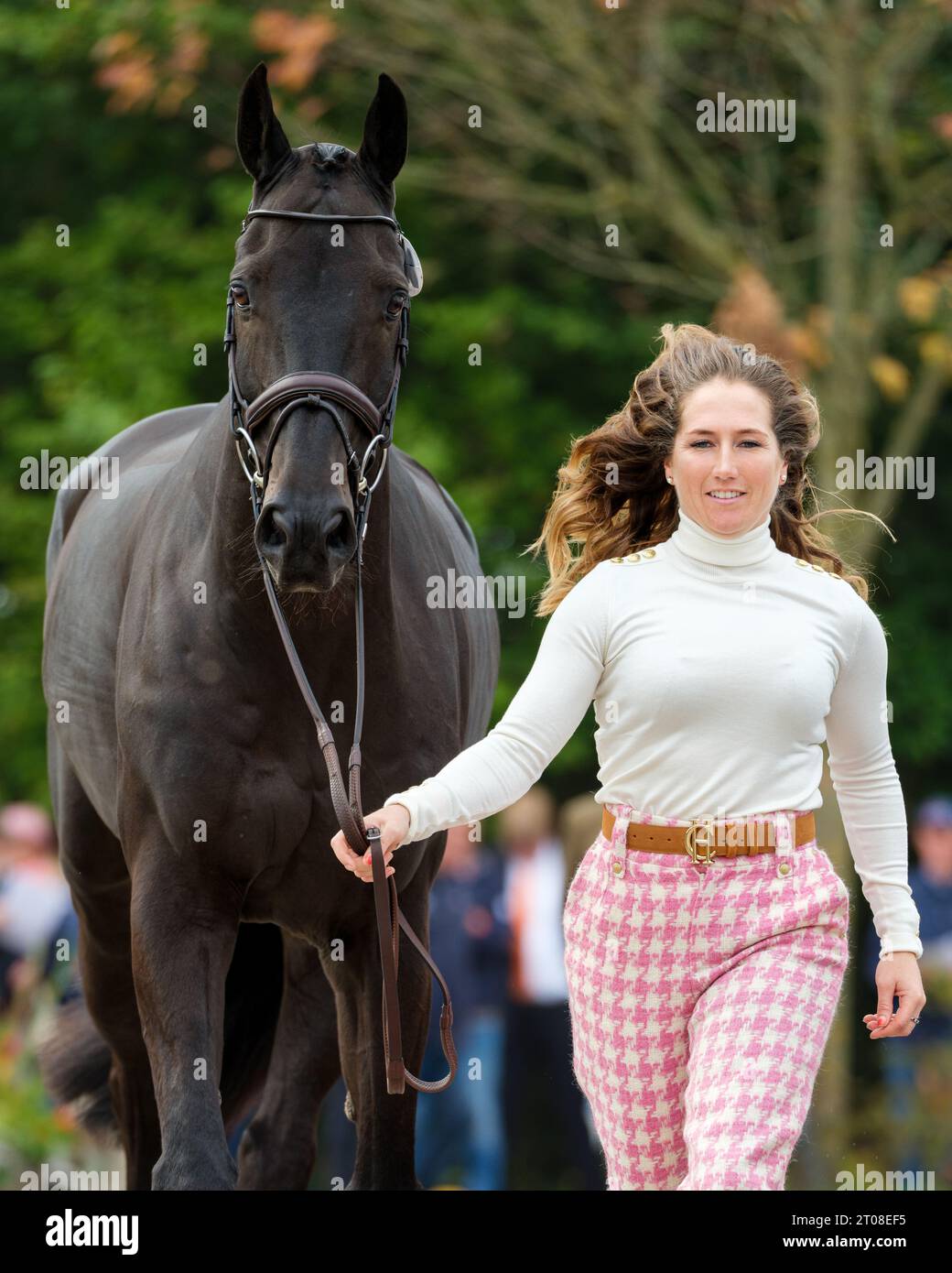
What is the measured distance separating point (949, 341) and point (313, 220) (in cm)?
596

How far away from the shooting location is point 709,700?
371 cm

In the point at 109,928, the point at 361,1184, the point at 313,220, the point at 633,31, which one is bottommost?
the point at 361,1184

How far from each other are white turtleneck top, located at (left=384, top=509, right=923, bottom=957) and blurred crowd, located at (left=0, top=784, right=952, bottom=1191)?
542 cm

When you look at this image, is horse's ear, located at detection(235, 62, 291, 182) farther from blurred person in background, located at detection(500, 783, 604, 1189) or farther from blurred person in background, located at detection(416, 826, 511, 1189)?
blurred person in background, located at detection(500, 783, 604, 1189)

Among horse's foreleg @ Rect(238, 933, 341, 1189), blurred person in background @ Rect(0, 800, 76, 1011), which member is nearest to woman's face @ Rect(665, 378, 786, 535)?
horse's foreleg @ Rect(238, 933, 341, 1189)

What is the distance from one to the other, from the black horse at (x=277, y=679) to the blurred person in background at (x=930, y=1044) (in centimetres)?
486

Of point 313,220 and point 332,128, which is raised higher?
point 332,128

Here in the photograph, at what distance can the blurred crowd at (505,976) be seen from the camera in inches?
376

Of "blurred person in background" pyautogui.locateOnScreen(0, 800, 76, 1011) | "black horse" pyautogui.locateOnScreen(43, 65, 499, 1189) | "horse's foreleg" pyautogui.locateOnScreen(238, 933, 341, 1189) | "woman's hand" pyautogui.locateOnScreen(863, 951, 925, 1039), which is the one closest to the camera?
"woman's hand" pyautogui.locateOnScreen(863, 951, 925, 1039)

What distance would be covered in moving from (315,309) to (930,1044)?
287 inches

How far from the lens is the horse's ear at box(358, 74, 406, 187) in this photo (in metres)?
4.48

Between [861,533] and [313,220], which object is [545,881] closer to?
[861,533]

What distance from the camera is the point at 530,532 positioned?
11789 mm

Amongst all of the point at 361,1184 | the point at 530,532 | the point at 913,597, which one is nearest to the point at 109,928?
the point at 361,1184
